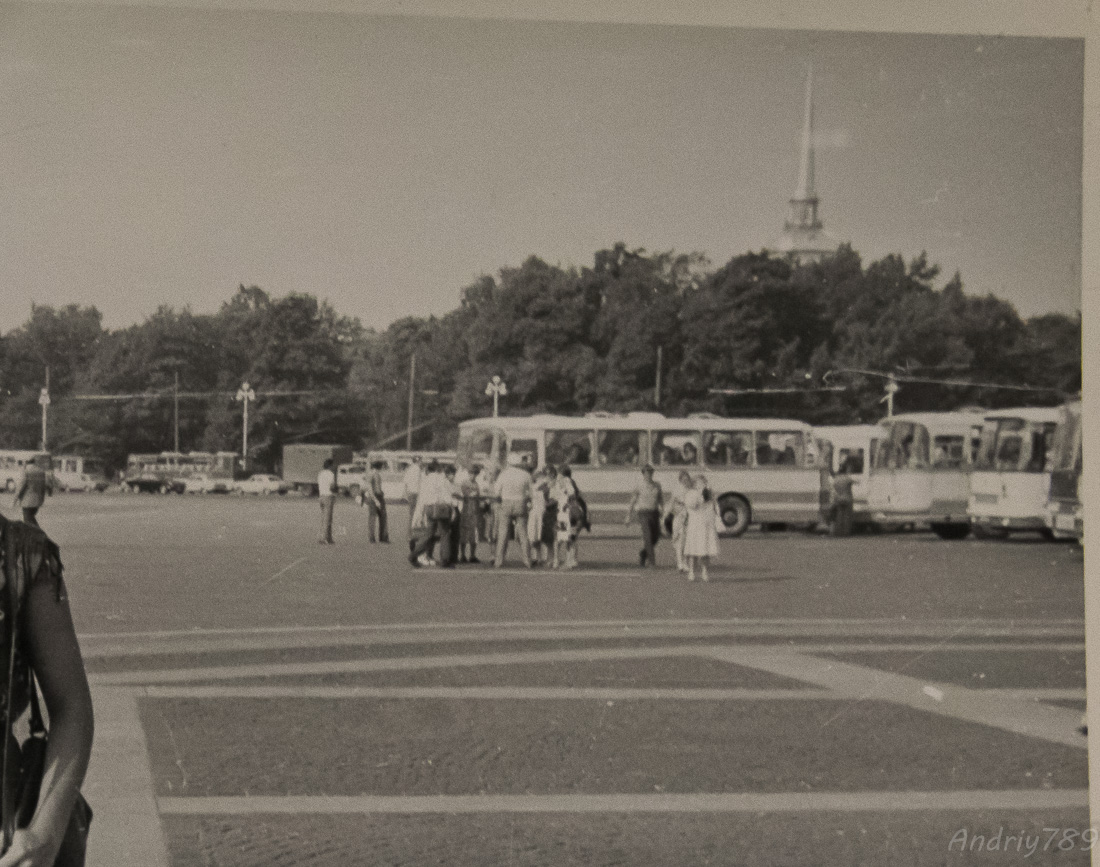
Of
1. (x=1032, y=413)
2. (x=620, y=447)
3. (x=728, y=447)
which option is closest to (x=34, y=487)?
(x=620, y=447)

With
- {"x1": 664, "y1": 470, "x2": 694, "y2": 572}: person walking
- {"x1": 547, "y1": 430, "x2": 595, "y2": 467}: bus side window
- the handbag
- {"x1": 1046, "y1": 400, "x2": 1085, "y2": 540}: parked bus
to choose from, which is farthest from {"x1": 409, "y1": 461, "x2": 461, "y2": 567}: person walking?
{"x1": 1046, "y1": 400, "x2": 1085, "y2": 540}: parked bus

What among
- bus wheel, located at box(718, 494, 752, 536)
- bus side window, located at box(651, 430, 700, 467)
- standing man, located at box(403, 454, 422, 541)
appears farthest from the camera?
bus wheel, located at box(718, 494, 752, 536)

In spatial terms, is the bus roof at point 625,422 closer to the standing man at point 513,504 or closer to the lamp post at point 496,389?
the lamp post at point 496,389

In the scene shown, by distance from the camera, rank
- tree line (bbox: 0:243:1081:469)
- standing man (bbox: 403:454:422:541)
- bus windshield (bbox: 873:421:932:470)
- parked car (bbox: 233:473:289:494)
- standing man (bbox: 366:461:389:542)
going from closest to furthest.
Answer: tree line (bbox: 0:243:1081:469) → parked car (bbox: 233:473:289:494) → standing man (bbox: 403:454:422:541) → standing man (bbox: 366:461:389:542) → bus windshield (bbox: 873:421:932:470)

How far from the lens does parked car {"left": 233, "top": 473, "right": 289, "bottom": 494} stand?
8062 mm

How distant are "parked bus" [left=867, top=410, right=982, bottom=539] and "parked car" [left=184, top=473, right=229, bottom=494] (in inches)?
152

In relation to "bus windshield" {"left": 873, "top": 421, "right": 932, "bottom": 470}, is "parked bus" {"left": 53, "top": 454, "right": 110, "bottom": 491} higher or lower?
lower

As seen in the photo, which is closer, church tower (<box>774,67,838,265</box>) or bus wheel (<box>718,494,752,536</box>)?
church tower (<box>774,67,838,265</box>)

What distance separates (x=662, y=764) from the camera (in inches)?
258

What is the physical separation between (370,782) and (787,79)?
399 cm

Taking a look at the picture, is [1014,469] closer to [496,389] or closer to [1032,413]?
[1032,413]

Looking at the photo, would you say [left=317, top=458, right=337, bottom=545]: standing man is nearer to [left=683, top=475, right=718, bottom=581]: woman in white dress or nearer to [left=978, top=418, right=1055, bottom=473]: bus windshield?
[left=978, top=418, right=1055, bottom=473]: bus windshield

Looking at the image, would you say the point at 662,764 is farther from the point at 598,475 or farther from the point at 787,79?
the point at 598,475

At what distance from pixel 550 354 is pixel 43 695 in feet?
18.9
